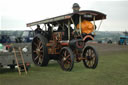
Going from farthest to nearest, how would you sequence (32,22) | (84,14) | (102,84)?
(32,22) < (84,14) < (102,84)

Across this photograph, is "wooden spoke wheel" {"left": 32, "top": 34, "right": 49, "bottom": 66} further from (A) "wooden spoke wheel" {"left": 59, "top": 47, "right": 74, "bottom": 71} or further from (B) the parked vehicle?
(A) "wooden spoke wheel" {"left": 59, "top": 47, "right": 74, "bottom": 71}

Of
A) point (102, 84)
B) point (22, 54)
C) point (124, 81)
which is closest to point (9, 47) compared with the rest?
point (22, 54)

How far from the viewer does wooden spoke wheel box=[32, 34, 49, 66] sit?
11555 millimetres

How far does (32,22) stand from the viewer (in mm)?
13047

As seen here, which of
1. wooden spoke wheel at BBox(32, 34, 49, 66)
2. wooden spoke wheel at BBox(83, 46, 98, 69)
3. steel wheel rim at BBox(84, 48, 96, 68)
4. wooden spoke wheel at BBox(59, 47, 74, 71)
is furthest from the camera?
wooden spoke wheel at BBox(32, 34, 49, 66)

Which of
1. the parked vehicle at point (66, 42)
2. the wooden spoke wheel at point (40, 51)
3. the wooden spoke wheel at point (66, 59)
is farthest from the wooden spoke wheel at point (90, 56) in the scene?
the wooden spoke wheel at point (40, 51)

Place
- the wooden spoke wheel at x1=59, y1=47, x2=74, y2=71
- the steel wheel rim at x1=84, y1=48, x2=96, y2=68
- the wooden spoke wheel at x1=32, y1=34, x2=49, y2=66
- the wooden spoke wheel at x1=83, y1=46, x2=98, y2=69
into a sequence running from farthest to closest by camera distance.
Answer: the wooden spoke wheel at x1=32, y1=34, x2=49, y2=66
the steel wheel rim at x1=84, y1=48, x2=96, y2=68
the wooden spoke wheel at x1=83, y1=46, x2=98, y2=69
the wooden spoke wheel at x1=59, y1=47, x2=74, y2=71

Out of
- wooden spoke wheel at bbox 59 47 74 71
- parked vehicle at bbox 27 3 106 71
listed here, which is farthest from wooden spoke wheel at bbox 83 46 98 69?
wooden spoke wheel at bbox 59 47 74 71

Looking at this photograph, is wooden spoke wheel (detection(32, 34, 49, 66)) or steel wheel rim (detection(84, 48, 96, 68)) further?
wooden spoke wheel (detection(32, 34, 49, 66))

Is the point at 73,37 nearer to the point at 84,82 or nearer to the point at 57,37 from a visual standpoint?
the point at 57,37

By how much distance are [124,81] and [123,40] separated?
3008 cm

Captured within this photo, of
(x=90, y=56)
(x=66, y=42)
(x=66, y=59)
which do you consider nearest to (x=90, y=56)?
(x=90, y=56)

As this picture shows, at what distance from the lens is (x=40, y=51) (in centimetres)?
1214

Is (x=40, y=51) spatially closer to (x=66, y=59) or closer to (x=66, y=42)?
(x=66, y=42)
